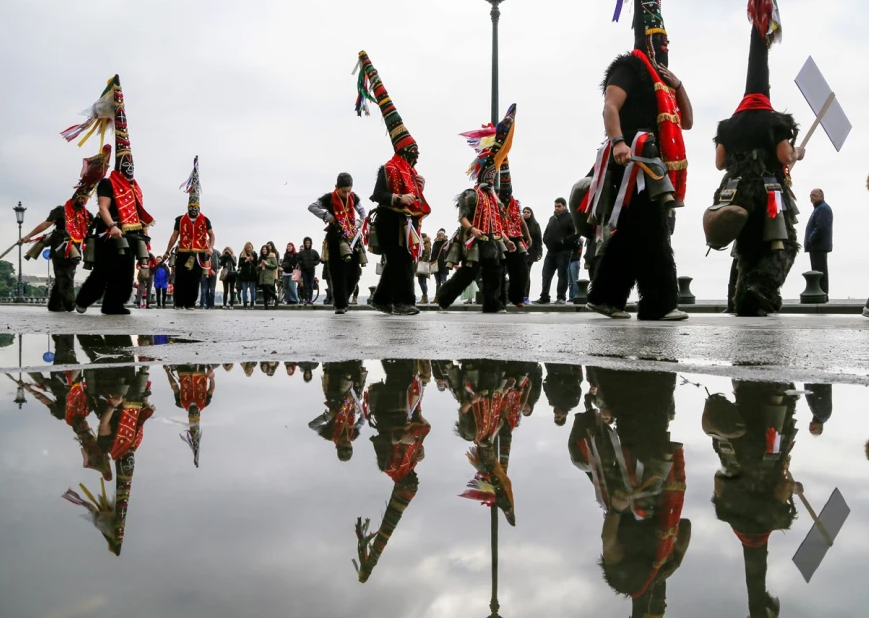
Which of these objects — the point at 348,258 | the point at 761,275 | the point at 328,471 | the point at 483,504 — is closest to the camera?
the point at 483,504

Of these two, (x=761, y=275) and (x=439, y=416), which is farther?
(x=761, y=275)

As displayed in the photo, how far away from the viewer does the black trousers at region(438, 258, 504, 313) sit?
10.0 m

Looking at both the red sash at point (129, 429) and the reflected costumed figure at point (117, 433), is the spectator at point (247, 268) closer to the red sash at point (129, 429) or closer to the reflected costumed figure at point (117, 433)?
the reflected costumed figure at point (117, 433)

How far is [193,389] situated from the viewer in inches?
84.0

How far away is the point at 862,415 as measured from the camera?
1.71 metres

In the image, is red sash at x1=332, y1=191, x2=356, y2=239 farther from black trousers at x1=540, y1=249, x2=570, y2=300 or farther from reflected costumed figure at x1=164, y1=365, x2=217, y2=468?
reflected costumed figure at x1=164, y1=365, x2=217, y2=468

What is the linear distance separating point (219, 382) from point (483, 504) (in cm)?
146

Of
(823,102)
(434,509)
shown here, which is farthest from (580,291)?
(434,509)

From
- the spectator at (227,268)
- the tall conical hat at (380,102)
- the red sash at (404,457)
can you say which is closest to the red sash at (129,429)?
the red sash at (404,457)

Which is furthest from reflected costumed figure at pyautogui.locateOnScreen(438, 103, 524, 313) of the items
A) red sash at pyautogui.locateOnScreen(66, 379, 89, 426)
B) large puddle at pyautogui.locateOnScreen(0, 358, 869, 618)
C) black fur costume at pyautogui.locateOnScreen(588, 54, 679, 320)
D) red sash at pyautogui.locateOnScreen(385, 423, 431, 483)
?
red sash at pyautogui.locateOnScreen(385, 423, 431, 483)

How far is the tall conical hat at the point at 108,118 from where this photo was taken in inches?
374

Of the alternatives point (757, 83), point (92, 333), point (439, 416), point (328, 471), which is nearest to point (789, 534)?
point (328, 471)

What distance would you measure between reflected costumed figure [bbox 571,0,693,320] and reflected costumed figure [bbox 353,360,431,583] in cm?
382

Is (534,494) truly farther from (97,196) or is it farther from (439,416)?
(97,196)
